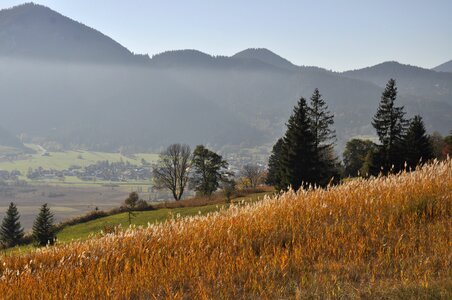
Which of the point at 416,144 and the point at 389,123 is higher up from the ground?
the point at 389,123

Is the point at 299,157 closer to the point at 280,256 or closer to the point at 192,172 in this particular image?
the point at 192,172

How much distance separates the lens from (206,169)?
69.2 metres

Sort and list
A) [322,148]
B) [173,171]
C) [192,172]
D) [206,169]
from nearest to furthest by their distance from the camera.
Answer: [322,148] < [206,169] < [192,172] < [173,171]

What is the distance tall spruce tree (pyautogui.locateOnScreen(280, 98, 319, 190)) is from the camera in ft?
152

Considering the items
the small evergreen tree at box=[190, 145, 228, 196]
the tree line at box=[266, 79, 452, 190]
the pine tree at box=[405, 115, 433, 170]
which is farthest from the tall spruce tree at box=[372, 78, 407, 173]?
the small evergreen tree at box=[190, 145, 228, 196]

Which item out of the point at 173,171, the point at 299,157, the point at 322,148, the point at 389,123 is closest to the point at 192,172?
the point at 173,171

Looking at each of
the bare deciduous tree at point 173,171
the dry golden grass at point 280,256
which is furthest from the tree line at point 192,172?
the dry golden grass at point 280,256

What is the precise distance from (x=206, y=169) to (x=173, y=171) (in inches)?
479

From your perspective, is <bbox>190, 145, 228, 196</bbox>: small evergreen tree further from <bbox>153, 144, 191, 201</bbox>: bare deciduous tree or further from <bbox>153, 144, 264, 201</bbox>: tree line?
<bbox>153, 144, 191, 201</bbox>: bare deciduous tree

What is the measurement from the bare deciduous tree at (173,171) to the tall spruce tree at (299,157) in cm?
3261

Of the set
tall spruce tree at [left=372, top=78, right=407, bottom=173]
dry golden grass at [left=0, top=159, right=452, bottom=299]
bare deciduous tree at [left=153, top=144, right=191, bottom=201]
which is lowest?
dry golden grass at [left=0, top=159, right=452, bottom=299]

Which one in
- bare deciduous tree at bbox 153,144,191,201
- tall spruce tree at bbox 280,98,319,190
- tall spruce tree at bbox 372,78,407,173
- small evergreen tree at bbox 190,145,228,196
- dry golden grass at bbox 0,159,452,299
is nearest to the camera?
dry golden grass at bbox 0,159,452,299

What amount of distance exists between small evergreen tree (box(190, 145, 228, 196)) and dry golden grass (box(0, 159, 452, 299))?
199ft

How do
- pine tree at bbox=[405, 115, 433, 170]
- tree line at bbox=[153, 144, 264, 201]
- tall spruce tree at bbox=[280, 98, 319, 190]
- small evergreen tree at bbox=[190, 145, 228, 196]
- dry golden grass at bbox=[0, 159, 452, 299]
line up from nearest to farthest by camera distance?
dry golden grass at bbox=[0, 159, 452, 299]
tall spruce tree at bbox=[280, 98, 319, 190]
pine tree at bbox=[405, 115, 433, 170]
small evergreen tree at bbox=[190, 145, 228, 196]
tree line at bbox=[153, 144, 264, 201]
